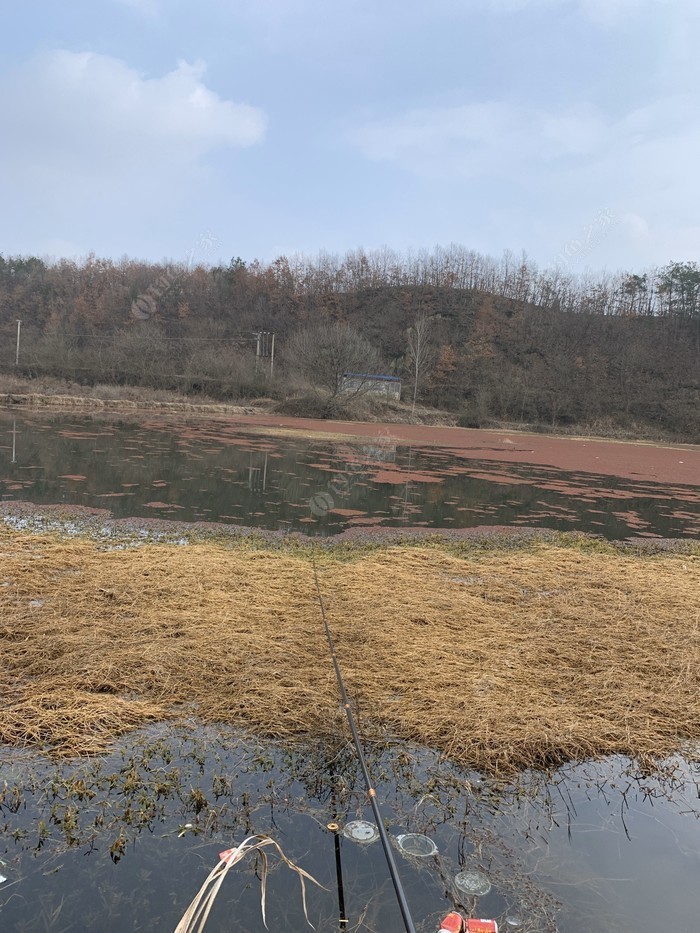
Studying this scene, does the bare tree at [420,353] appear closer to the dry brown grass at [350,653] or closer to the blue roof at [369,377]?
the blue roof at [369,377]

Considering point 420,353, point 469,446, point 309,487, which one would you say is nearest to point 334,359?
point 420,353

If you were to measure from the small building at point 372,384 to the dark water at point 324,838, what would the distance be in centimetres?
4961

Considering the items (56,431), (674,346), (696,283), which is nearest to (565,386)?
(674,346)

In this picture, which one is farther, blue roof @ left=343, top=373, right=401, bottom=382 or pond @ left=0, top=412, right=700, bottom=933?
blue roof @ left=343, top=373, right=401, bottom=382

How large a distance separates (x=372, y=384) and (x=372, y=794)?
56.2 metres

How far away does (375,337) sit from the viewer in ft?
268

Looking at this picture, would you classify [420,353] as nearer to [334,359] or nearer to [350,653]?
[334,359]

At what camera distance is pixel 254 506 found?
1170 centimetres

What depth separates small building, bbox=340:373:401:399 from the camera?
5328 cm

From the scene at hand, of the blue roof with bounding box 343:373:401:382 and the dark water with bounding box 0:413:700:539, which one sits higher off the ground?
the blue roof with bounding box 343:373:401:382

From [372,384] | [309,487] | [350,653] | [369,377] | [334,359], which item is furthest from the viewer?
[372,384]

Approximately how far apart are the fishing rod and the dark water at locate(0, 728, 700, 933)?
8.2 inches

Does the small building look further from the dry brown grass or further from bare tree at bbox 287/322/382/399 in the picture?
the dry brown grass

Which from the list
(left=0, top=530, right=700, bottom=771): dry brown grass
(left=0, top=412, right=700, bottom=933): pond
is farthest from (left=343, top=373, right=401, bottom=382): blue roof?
(left=0, top=412, right=700, bottom=933): pond
